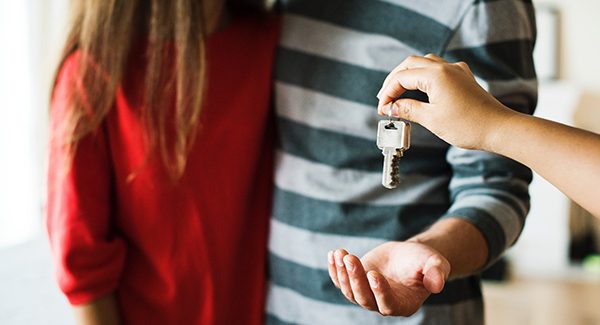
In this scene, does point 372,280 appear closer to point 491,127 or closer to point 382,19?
point 491,127

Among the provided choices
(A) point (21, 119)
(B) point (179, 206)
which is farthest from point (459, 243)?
(A) point (21, 119)

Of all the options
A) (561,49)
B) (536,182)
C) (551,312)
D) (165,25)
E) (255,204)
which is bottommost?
(551,312)

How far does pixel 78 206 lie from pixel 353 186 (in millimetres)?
332

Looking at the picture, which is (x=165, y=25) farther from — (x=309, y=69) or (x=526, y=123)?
(x=526, y=123)

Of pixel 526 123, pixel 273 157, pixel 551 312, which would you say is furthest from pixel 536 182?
pixel 526 123

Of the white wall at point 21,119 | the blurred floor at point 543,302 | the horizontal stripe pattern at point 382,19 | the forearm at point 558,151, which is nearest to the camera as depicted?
the forearm at point 558,151

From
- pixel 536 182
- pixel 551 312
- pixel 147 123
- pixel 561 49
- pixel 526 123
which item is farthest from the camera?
pixel 561 49

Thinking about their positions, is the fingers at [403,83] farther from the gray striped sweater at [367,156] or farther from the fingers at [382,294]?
the gray striped sweater at [367,156]

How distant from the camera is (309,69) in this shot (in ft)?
2.89

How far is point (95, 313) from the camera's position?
2.81 ft

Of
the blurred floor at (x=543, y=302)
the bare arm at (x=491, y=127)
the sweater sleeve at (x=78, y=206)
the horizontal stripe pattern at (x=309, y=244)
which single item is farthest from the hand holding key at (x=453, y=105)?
the blurred floor at (x=543, y=302)

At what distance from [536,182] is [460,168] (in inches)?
91.6

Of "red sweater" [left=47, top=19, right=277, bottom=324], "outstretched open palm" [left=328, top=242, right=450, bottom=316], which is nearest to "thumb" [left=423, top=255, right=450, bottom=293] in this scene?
"outstretched open palm" [left=328, top=242, right=450, bottom=316]

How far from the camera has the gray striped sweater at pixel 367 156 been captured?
75cm
